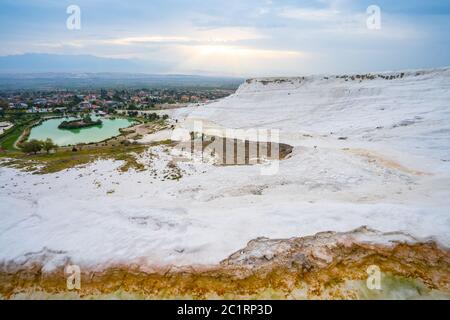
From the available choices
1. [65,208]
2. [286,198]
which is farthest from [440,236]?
[65,208]

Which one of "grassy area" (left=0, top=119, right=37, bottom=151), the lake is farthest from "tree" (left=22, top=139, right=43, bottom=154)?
the lake

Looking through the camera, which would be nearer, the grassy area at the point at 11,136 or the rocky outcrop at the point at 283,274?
the rocky outcrop at the point at 283,274

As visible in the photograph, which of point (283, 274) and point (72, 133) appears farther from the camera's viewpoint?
point (72, 133)

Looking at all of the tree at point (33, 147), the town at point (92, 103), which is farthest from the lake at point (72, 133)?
the town at point (92, 103)

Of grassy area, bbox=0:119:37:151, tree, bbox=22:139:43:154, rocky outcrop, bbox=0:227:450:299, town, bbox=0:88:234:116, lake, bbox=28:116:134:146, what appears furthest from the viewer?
town, bbox=0:88:234:116

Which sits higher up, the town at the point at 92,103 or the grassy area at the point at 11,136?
the town at the point at 92,103

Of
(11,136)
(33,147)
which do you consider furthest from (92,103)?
(33,147)

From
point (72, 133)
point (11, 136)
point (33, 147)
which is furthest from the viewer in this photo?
point (72, 133)

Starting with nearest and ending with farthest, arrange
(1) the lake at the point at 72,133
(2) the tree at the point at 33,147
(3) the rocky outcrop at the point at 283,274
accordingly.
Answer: (3) the rocky outcrop at the point at 283,274 → (2) the tree at the point at 33,147 → (1) the lake at the point at 72,133

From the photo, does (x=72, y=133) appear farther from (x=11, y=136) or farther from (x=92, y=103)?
(x=92, y=103)

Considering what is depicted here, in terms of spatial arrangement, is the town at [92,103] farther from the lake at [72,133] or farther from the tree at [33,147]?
the tree at [33,147]

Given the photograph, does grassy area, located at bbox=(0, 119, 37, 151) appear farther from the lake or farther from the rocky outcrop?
the rocky outcrop
